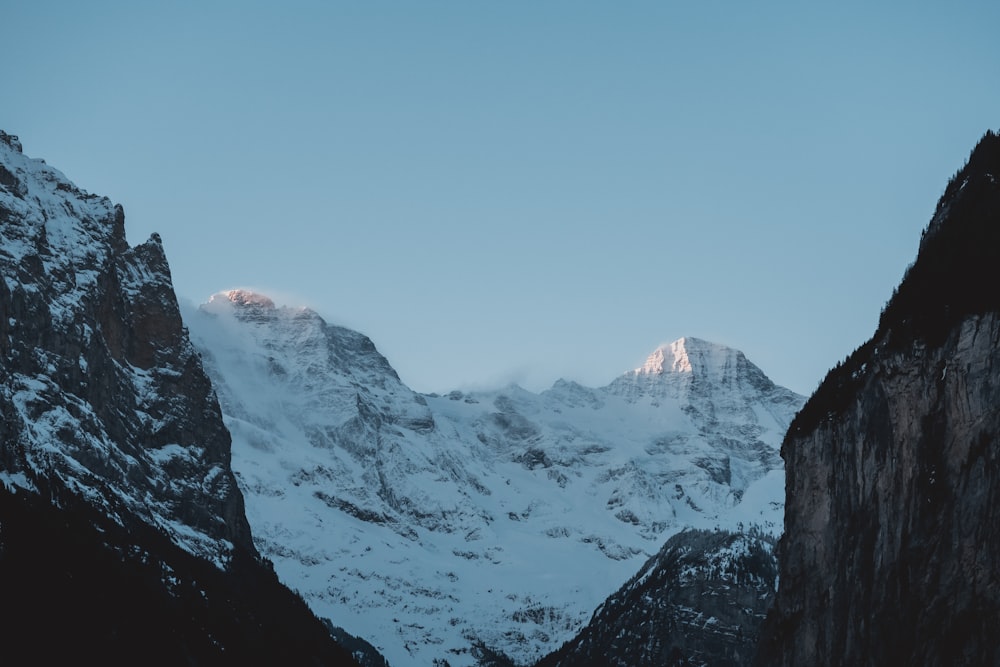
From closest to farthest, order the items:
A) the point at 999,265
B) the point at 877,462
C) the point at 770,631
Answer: the point at 999,265, the point at 877,462, the point at 770,631

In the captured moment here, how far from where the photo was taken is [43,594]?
153250 mm

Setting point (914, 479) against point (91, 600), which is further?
point (91, 600)

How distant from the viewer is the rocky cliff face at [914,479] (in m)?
81.5

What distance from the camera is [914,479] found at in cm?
8850

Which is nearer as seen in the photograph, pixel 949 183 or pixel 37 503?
pixel 949 183

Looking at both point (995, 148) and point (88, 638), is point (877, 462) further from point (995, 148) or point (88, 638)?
point (88, 638)

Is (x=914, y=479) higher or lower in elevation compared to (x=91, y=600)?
higher

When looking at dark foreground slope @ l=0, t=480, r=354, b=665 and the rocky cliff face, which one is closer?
the rocky cliff face

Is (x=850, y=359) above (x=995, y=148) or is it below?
below

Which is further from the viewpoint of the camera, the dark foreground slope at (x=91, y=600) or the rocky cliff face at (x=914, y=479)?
the dark foreground slope at (x=91, y=600)

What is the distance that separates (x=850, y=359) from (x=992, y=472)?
27.0 meters

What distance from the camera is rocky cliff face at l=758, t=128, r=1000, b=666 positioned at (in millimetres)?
81500

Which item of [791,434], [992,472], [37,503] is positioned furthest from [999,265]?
[37,503]

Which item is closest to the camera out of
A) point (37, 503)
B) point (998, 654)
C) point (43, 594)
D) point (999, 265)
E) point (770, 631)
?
point (998, 654)
